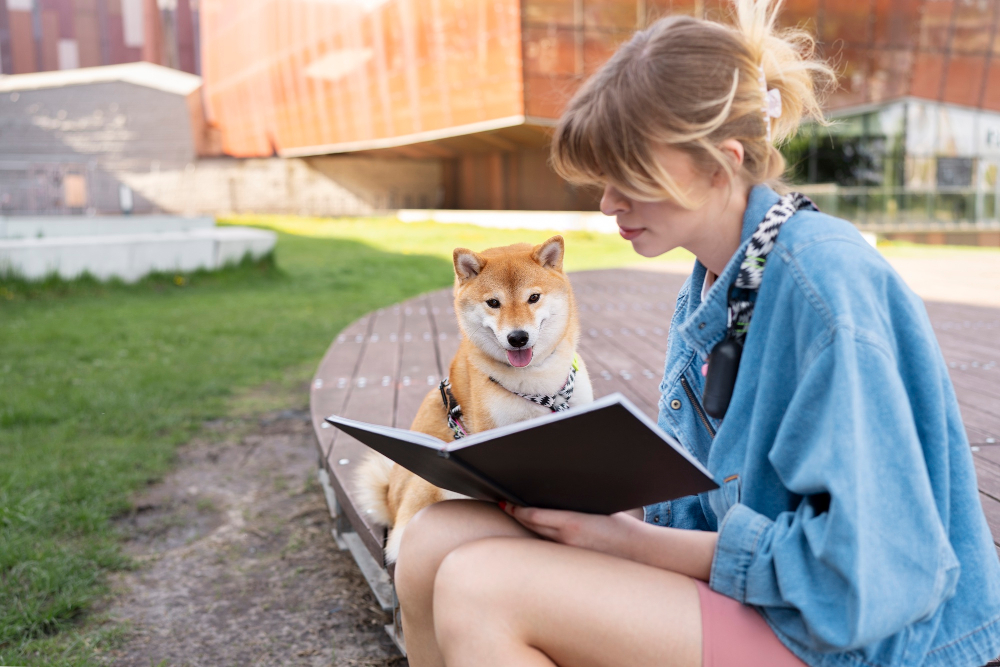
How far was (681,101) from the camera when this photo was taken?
3.72ft

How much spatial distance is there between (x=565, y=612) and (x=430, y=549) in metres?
0.30

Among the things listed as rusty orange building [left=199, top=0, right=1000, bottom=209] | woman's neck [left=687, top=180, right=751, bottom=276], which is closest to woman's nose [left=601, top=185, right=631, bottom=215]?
woman's neck [left=687, top=180, right=751, bottom=276]

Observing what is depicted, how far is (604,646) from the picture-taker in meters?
1.10

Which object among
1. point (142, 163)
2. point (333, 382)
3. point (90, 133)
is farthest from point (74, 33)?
point (333, 382)

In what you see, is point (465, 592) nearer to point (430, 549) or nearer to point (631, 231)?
point (430, 549)

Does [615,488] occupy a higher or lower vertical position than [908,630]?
higher

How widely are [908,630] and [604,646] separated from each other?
0.43m

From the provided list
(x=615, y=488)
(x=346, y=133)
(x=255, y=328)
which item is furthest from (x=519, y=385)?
(x=346, y=133)

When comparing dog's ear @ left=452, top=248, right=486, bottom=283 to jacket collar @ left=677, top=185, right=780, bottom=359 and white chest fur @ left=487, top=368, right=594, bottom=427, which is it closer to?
white chest fur @ left=487, top=368, right=594, bottom=427

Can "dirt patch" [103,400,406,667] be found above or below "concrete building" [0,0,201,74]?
below

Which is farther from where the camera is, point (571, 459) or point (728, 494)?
point (728, 494)

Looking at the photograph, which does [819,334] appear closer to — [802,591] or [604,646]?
[802,591]

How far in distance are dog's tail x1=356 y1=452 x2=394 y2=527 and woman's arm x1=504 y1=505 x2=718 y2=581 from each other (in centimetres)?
90

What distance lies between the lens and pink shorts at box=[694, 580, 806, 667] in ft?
3.51
